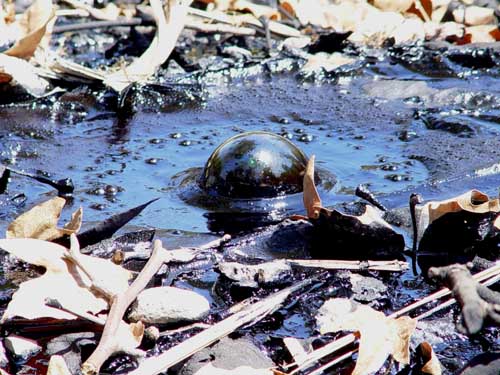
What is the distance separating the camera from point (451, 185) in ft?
11.7

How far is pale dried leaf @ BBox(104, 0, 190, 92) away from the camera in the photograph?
17.3 ft

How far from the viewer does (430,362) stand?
83.7 inches

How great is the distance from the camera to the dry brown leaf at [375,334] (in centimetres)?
210

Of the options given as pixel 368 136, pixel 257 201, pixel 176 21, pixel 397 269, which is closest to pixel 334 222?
pixel 397 269

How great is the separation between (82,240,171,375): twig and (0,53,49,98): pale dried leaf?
275 cm

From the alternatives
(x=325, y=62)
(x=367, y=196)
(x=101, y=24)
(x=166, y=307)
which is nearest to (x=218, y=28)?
(x=101, y=24)

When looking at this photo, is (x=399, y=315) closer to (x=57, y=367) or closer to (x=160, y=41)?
(x=57, y=367)

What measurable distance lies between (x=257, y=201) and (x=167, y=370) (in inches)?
57.0

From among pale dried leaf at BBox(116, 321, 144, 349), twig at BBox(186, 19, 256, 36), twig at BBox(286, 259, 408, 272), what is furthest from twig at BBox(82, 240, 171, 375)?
twig at BBox(186, 19, 256, 36)

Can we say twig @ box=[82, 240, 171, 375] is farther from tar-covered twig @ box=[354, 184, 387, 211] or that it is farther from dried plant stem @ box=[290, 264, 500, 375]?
tar-covered twig @ box=[354, 184, 387, 211]

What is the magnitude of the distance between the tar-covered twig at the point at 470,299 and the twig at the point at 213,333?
2.14 feet

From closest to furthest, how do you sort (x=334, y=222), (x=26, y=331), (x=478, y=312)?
(x=478, y=312)
(x=26, y=331)
(x=334, y=222)

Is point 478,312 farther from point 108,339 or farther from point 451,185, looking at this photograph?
point 451,185

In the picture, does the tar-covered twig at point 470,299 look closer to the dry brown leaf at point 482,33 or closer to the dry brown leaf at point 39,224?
the dry brown leaf at point 39,224
